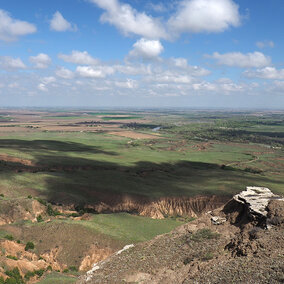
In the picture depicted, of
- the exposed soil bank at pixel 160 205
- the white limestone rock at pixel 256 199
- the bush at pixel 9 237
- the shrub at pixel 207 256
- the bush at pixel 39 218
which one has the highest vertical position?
the white limestone rock at pixel 256 199

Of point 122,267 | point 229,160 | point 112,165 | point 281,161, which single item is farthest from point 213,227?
point 281,161

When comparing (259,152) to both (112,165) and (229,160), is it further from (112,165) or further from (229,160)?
(112,165)

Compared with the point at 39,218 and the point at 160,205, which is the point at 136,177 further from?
the point at 39,218

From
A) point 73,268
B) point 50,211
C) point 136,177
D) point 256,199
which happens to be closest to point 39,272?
point 73,268

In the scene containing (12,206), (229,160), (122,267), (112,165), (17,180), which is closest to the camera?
(122,267)

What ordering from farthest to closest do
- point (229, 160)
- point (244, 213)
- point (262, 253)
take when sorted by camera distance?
point (229, 160)
point (244, 213)
point (262, 253)

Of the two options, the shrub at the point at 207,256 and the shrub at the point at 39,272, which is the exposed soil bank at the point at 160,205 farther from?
the shrub at the point at 207,256

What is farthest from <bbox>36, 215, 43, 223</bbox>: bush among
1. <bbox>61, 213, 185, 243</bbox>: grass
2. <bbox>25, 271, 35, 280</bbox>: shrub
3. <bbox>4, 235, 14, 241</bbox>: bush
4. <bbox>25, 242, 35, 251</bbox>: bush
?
<bbox>25, 271, 35, 280</bbox>: shrub

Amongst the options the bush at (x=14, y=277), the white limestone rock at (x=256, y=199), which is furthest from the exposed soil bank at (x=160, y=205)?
the bush at (x=14, y=277)
